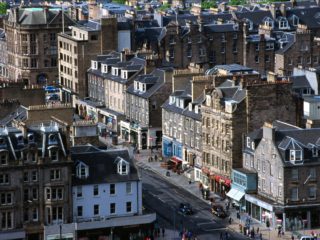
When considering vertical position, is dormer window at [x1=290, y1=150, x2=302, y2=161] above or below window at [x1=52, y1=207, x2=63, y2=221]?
above

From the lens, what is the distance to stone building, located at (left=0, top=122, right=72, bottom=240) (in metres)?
158

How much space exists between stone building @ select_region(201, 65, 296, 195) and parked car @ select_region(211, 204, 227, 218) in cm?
641

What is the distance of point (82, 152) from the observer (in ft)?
544

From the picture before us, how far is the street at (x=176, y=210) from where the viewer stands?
548 feet

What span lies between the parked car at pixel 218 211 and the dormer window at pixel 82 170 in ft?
64.0

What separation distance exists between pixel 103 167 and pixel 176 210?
15.4 metres

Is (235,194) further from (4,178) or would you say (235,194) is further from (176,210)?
(4,178)

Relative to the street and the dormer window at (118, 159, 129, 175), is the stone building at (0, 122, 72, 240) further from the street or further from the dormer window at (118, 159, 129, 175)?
the street

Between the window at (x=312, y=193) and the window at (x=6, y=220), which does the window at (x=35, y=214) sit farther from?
the window at (x=312, y=193)

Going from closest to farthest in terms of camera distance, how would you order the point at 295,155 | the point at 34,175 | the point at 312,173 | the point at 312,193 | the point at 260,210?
the point at 34,175 < the point at 295,155 < the point at 312,173 < the point at 312,193 < the point at 260,210

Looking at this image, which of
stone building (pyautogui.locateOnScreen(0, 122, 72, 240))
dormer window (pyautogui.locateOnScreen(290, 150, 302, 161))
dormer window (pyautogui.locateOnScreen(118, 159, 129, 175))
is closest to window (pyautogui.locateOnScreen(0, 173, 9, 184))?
stone building (pyautogui.locateOnScreen(0, 122, 72, 240))

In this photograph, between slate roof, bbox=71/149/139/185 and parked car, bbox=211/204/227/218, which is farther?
parked car, bbox=211/204/227/218

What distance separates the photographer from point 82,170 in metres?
163

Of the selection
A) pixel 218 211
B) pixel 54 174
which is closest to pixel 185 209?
pixel 218 211
